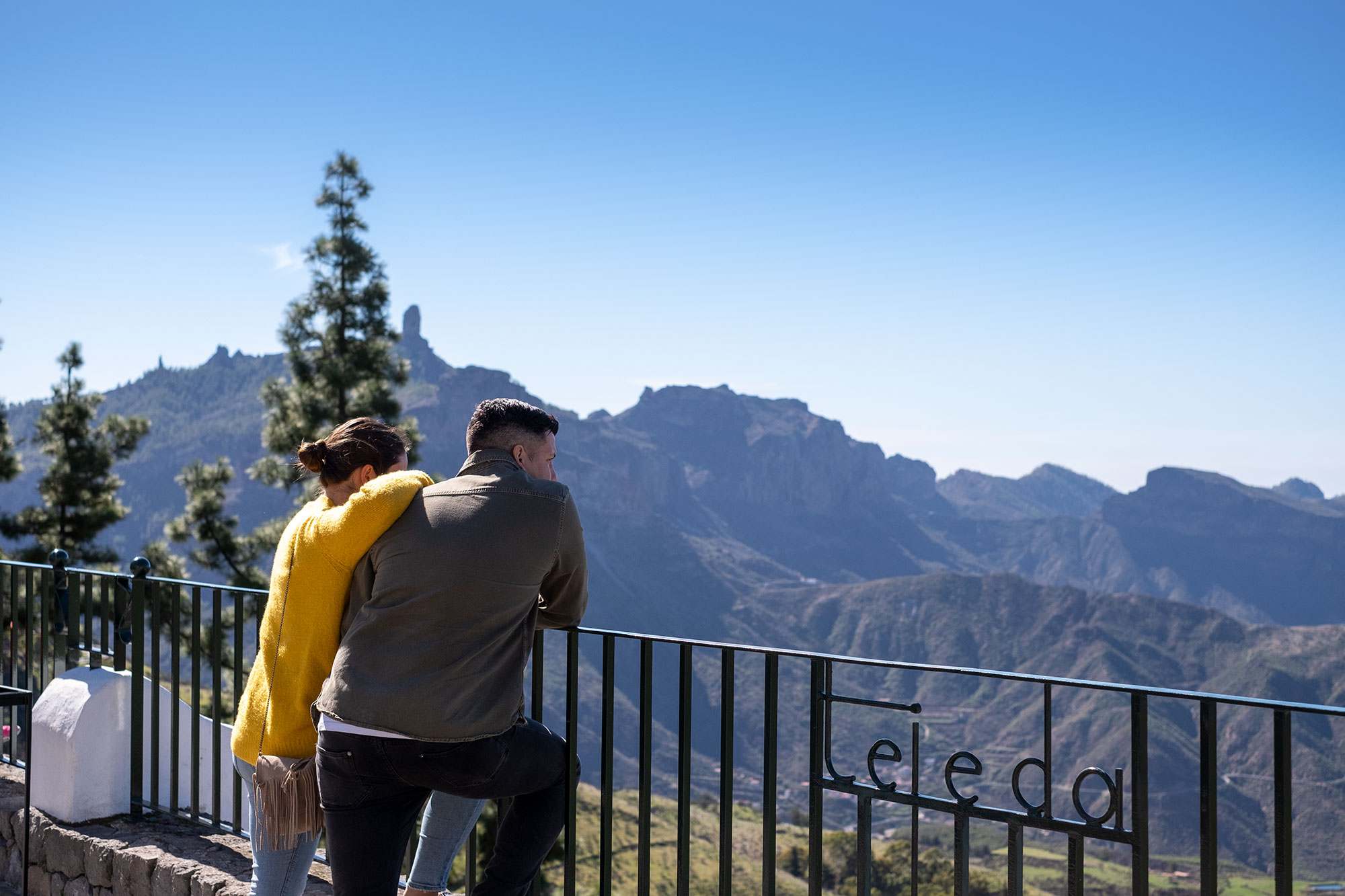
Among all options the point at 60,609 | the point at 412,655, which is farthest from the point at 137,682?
the point at 412,655

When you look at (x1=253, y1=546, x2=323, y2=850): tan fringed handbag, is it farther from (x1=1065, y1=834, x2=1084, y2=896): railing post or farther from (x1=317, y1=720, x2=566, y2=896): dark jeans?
(x1=1065, y1=834, x2=1084, y2=896): railing post

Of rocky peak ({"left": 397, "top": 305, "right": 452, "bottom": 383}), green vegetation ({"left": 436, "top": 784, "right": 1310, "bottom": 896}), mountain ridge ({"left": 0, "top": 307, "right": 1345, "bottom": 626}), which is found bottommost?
green vegetation ({"left": 436, "top": 784, "right": 1310, "bottom": 896})

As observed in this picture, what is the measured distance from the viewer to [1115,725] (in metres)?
91.4

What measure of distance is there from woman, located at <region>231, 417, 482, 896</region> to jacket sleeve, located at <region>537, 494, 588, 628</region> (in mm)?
292

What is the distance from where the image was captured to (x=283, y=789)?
2.07 metres

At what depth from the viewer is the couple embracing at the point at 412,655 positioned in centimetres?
189

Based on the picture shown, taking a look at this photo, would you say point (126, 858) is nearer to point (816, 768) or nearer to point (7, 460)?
point (816, 768)

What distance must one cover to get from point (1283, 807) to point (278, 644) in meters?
1.84

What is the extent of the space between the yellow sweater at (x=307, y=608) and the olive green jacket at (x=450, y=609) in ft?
0.13

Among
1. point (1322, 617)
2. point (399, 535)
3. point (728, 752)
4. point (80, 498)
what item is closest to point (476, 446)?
point (399, 535)

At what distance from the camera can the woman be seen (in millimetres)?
1983

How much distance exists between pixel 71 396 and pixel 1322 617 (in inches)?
6623

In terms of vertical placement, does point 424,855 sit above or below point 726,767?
below

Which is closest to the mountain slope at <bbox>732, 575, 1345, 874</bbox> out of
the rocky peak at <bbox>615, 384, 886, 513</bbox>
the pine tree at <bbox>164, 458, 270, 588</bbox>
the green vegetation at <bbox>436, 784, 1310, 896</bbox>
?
the green vegetation at <bbox>436, 784, 1310, 896</bbox>
